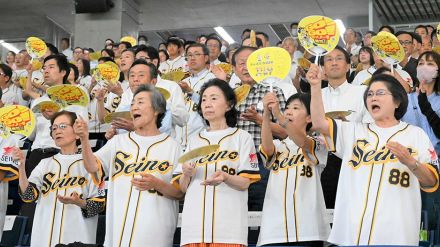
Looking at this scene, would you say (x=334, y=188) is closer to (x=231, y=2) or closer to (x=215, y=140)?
(x=215, y=140)

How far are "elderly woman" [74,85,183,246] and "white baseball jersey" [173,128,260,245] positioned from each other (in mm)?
159

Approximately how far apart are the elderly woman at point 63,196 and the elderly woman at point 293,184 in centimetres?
116

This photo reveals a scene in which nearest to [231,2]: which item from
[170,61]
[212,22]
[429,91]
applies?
[212,22]

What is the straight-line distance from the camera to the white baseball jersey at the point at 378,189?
3441 millimetres

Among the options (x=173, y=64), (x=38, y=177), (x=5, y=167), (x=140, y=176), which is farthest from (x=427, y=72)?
(x=173, y=64)

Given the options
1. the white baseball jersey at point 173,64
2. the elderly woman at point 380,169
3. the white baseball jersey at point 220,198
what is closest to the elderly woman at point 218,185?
the white baseball jersey at point 220,198

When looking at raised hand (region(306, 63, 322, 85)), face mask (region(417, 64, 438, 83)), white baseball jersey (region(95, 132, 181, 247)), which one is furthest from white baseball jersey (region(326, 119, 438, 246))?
face mask (region(417, 64, 438, 83))

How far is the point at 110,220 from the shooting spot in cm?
398

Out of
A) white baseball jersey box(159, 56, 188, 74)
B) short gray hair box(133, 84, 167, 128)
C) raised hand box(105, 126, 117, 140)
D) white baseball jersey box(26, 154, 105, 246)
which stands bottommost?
white baseball jersey box(26, 154, 105, 246)

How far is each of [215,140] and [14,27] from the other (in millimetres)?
13379

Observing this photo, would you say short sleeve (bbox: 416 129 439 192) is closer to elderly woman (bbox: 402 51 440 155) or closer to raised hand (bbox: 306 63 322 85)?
raised hand (bbox: 306 63 322 85)

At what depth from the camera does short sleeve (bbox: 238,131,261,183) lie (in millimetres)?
3855

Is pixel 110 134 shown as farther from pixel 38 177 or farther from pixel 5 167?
pixel 5 167

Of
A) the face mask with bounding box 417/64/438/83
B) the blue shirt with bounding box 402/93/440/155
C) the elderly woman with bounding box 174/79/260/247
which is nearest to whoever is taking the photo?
the elderly woman with bounding box 174/79/260/247
